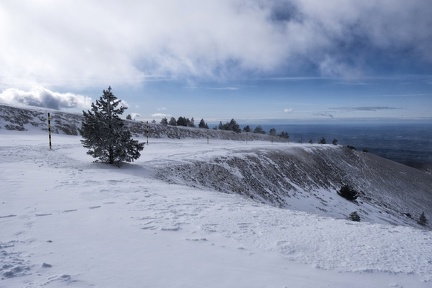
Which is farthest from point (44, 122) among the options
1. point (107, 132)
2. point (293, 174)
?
point (293, 174)

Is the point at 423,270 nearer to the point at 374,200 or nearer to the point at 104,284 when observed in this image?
the point at 104,284

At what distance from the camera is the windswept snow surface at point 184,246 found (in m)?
4.33

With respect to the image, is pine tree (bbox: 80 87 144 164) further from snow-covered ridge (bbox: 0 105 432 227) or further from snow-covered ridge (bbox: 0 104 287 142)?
snow-covered ridge (bbox: 0 104 287 142)

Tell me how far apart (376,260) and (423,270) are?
2.77 ft

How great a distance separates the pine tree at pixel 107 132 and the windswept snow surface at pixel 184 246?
765 cm

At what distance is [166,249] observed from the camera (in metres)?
5.40

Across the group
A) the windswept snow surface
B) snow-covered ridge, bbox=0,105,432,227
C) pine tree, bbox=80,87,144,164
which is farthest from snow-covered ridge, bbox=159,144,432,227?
the windswept snow surface

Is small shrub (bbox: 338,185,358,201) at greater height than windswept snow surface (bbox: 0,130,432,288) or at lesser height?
lesser

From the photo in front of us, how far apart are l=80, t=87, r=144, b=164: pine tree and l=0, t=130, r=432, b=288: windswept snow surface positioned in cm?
765

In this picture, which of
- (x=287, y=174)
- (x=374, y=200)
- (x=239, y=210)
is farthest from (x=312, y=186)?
(x=239, y=210)

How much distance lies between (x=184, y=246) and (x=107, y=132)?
13.7 metres

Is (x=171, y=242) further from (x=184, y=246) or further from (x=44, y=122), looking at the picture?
(x=44, y=122)

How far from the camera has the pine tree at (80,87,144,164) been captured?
17266 mm

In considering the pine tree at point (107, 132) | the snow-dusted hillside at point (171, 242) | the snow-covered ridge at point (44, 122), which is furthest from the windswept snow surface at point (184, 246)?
the snow-covered ridge at point (44, 122)
